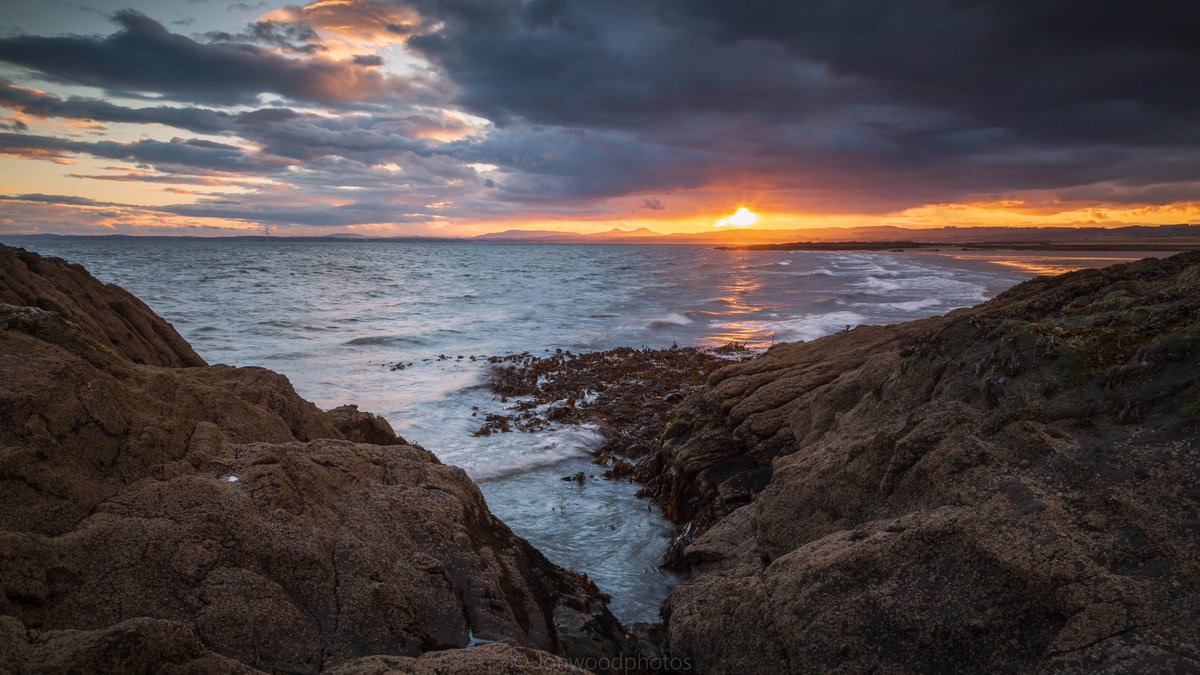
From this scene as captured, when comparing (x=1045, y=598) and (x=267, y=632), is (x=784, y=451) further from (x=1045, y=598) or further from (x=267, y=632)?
(x=267, y=632)

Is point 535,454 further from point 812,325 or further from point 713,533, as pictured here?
point 812,325

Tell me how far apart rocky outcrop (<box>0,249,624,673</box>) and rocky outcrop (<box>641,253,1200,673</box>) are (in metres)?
1.51

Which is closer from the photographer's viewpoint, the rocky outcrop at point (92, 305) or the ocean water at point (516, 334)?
the rocky outcrop at point (92, 305)

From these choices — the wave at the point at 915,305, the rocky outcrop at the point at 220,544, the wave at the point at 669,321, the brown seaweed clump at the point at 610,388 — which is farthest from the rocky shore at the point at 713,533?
the wave at the point at 915,305

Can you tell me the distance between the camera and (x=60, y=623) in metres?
2.99

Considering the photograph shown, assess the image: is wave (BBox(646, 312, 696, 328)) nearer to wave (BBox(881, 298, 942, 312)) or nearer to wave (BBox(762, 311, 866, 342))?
wave (BBox(762, 311, 866, 342))

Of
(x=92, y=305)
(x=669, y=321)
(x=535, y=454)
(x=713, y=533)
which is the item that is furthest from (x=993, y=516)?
(x=669, y=321)

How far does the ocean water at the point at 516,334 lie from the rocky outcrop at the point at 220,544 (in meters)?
2.64

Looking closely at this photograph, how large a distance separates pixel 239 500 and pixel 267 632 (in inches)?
40.1

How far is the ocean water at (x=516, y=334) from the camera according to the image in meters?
8.85

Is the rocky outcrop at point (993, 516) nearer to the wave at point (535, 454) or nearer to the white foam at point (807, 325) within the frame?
the wave at point (535, 454)

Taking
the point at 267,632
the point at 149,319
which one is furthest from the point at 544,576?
the point at 149,319

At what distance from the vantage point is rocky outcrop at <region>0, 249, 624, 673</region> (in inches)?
119

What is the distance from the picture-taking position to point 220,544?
11.9 feet
